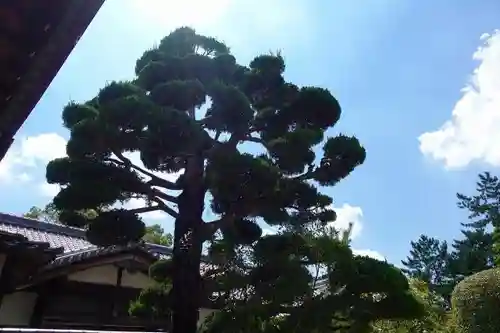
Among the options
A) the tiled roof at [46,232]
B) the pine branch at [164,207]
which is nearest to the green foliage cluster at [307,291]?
the pine branch at [164,207]

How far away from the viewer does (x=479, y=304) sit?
259 inches

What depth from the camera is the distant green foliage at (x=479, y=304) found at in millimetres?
6371

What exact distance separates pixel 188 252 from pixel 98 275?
2720mm

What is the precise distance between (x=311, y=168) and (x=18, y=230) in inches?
201

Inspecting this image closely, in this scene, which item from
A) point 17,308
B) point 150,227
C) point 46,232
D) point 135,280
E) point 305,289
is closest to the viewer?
point 305,289

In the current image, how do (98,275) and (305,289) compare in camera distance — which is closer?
(305,289)

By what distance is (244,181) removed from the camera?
455 cm

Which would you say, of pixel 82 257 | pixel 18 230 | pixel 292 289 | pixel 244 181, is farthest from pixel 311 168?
pixel 18 230

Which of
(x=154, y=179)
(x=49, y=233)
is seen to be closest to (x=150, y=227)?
(x=49, y=233)

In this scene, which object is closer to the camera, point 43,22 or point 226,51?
point 43,22

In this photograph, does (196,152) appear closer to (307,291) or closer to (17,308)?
(307,291)

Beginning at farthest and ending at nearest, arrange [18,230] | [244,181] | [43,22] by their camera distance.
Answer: [18,230], [244,181], [43,22]

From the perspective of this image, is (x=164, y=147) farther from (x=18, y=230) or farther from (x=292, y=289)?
(x=18, y=230)

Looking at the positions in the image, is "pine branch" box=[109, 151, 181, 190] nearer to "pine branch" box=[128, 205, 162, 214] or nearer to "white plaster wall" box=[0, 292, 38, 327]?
"pine branch" box=[128, 205, 162, 214]
